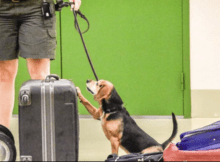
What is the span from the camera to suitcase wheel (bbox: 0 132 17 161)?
1.77 meters

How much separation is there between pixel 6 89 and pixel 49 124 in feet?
1.63

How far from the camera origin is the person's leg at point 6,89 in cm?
205

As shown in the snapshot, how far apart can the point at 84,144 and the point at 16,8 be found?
3.41ft

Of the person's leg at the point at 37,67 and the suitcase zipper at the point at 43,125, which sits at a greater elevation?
the person's leg at the point at 37,67

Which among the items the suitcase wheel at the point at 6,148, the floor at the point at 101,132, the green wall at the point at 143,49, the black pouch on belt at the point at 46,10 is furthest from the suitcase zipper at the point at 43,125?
the green wall at the point at 143,49

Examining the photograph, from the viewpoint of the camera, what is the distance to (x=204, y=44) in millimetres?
3377

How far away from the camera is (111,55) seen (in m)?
3.45

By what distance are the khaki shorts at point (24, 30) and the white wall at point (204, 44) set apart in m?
1.72

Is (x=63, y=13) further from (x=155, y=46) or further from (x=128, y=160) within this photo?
(x=128, y=160)

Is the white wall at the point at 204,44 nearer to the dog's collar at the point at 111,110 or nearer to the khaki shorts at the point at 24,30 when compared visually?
the dog's collar at the point at 111,110

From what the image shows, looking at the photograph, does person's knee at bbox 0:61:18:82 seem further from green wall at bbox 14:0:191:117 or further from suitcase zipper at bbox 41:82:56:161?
green wall at bbox 14:0:191:117

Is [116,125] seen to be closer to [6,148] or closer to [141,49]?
[6,148]

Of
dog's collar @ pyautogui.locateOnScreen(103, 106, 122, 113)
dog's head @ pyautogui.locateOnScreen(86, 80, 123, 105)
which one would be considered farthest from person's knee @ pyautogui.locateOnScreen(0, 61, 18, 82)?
dog's collar @ pyautogui.locateOnScreen(103, 106, 122, 113)

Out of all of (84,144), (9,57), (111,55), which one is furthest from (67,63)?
(9,57)
